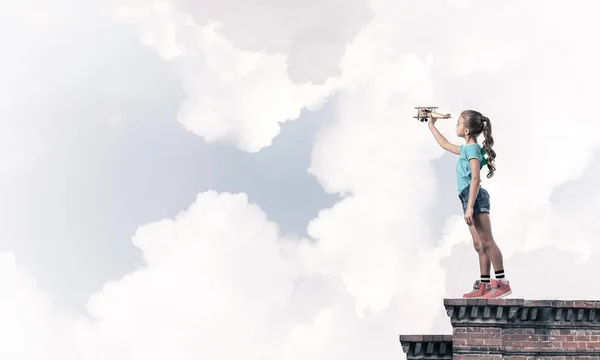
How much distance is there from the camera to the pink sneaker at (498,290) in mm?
18022

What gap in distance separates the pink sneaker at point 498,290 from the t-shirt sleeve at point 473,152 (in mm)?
2801

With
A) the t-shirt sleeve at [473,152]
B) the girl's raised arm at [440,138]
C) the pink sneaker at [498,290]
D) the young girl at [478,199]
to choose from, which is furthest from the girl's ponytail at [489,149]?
the pink sneaker at [498,290]

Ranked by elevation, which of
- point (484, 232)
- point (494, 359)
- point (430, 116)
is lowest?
point (494, 359)

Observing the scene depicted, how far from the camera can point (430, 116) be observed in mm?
19953

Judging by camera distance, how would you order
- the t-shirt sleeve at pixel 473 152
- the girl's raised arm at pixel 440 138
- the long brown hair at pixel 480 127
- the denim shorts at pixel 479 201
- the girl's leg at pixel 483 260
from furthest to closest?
the girl's raised arm at pixel 440 138
the long brown hair at pixel 480 127
the t-shirt sleeve at pixel 473 152
the denim shorts at pixel 479 201
the girl's leg at pixel 483 260

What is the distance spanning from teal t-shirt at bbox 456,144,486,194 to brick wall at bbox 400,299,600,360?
9.20 feet

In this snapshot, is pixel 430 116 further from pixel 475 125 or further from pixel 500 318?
pixel 500 318

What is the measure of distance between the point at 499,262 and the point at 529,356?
2.13 m

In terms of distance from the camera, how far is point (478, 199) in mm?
18719

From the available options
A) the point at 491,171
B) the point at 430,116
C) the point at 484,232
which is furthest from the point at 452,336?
the point at 430,116

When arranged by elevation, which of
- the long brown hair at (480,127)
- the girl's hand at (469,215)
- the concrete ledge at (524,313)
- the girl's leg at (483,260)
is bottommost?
the concrete ledge at (524,313)

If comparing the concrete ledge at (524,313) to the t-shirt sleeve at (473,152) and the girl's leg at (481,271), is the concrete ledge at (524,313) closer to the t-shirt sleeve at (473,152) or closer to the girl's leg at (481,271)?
the girl's leg at (481,271)

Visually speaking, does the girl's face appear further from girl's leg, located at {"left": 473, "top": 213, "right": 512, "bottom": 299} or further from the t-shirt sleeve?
girl's leg, located at {"left": 473, "top": 213, "right": 512, "bottom": 299}

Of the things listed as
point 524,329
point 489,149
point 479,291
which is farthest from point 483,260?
point 489,149
